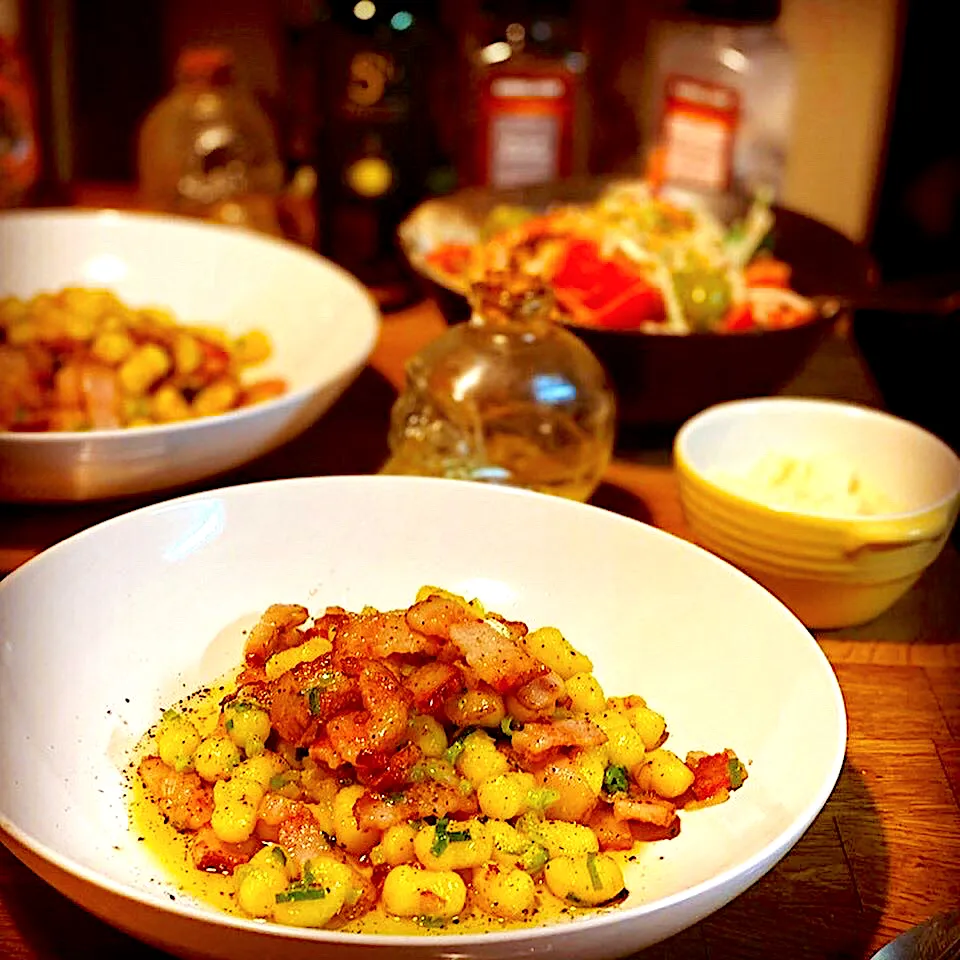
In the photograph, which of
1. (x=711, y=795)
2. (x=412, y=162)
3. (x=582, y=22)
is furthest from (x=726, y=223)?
(x=711, y=795)

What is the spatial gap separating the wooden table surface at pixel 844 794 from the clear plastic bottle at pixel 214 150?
727 mm

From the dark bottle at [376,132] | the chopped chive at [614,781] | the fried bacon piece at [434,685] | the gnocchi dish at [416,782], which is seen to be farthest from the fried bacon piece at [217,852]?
the dark bottle at [376,132]

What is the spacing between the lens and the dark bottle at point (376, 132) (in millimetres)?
2078

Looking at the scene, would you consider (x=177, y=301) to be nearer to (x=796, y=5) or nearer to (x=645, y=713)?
(x=645, y=713)

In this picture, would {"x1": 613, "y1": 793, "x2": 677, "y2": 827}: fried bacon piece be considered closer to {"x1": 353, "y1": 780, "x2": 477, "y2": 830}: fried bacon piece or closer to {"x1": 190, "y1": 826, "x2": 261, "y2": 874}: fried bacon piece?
{"x1": 353, "y1": 780, "x2": 477, "y2": 830}: fried bacon piece

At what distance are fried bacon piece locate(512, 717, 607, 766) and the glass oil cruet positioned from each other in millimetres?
454

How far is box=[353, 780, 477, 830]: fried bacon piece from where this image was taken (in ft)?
3.19

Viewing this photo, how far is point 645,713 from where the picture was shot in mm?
1116

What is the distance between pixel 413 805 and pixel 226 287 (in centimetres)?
115

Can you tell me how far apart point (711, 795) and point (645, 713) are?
0.10 meters

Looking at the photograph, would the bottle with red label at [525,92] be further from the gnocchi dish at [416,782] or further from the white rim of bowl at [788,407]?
the gnocchi dish at [416,782]

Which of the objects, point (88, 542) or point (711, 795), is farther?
point (88, 542)

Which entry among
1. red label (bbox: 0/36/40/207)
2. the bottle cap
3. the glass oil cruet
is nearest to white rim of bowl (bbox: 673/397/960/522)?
the glass oil cruet

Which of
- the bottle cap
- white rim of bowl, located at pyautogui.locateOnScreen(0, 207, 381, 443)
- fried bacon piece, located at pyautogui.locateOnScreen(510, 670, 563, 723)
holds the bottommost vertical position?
fried bacon piece, located at pyautogui.locateOnScreen(510, 670, 563, 723)
